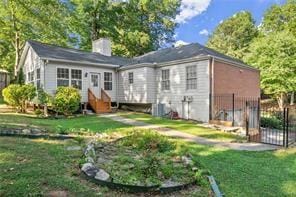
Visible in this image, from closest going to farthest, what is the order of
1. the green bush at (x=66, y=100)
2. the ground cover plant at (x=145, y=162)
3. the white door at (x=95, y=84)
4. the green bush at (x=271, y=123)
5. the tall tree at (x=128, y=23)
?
the ground cover plant at (x=145, y=162) → the green bush at (x=66, y=100) → the green bush at (x=271, y=123) → the white door at (x=95, y=84) → the tall tree at (x=128, y=23)

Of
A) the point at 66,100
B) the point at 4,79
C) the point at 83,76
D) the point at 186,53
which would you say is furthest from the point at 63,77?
the point at 4,79

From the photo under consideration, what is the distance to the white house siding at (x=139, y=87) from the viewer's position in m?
18.1

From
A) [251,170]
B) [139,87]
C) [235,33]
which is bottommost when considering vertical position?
[251,170]

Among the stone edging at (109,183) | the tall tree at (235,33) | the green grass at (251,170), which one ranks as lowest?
the green grass at (251,170)

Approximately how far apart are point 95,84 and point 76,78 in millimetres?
1498

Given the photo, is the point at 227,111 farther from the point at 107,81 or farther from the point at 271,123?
the point at 107,81

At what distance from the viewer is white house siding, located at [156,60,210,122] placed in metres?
15.2

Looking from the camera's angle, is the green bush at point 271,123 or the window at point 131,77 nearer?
the green bush at point 271,123

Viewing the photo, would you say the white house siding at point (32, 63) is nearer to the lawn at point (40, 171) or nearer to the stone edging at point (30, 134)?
the stone edging at point (30, 134)

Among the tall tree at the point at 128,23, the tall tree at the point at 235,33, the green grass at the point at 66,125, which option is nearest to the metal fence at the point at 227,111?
the green grass at the point at 66,125

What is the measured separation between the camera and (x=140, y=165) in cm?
554

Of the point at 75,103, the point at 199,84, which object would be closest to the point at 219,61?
the point at 199,84

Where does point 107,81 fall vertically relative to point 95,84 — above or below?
above

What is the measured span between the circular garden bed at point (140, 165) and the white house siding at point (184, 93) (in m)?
7.79
